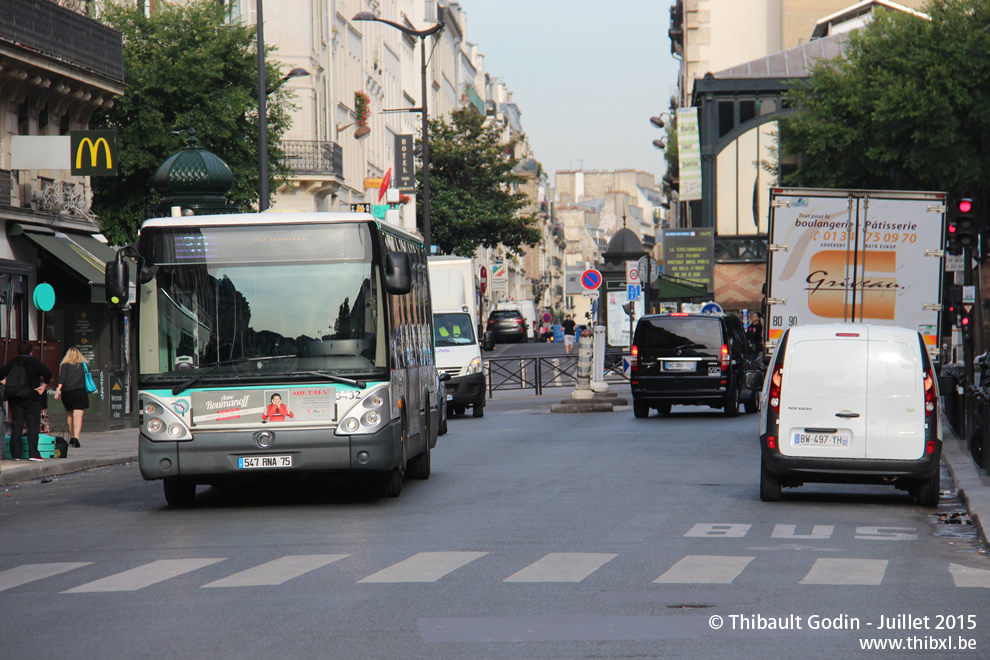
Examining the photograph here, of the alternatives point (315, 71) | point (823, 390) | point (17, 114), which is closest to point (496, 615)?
point (823, 390)

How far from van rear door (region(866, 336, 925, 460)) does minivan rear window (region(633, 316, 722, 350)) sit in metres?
14.6

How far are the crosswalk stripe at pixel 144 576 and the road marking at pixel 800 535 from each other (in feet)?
13.9

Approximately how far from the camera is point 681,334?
2938 cm

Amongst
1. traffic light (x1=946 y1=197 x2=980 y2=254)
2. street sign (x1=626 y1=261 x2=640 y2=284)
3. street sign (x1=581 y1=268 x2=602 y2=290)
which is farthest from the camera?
street sign (x1=581 y1=268 x2=602 y2=290)

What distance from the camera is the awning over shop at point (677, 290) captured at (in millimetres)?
49312

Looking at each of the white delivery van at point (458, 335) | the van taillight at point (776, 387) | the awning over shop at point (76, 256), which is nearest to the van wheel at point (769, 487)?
the van taillight at point (776, 387)

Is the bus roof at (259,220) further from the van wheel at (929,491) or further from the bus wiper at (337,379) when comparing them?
the van wheel at (929,491)

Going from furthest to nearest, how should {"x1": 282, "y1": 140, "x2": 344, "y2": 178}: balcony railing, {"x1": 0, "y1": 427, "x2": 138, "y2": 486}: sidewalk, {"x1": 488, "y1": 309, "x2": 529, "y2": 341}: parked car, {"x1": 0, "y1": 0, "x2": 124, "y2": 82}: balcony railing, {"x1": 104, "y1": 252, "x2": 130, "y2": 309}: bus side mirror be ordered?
{"x1": 488, "y1": 309, "x2": 529, "y2": 341}: parked car
{"x1": 282, "y1": 140, "x2": 344, "y2": 178}: balcony railing
{"x1": 0, "y1": 0, "x2": 124, "y2": 82}: balcony railing
{"x1": 0, "y1": 427, "x2": 138, "y2": 486}: sidewalk
{"x1": 104, "y1": 252, "x2": 130, "y2": 309}: bus side mirror

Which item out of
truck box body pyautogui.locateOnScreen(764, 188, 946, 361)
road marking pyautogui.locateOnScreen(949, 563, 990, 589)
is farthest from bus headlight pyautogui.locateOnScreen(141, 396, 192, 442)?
truck box body pyautogui.locateOnScreen(764, 188, 946, 361)

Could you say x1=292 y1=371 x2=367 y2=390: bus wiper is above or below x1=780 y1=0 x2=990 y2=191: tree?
below

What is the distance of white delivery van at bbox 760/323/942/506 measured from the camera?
14.4 metres

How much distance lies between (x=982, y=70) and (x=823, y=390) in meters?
31.8

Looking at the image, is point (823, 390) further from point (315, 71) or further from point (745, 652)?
point (315, 71)

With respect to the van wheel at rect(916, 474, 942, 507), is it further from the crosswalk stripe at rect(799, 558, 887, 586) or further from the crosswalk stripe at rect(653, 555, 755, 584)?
the crosswalk stripe at rect(653, 555, 755, 584)
